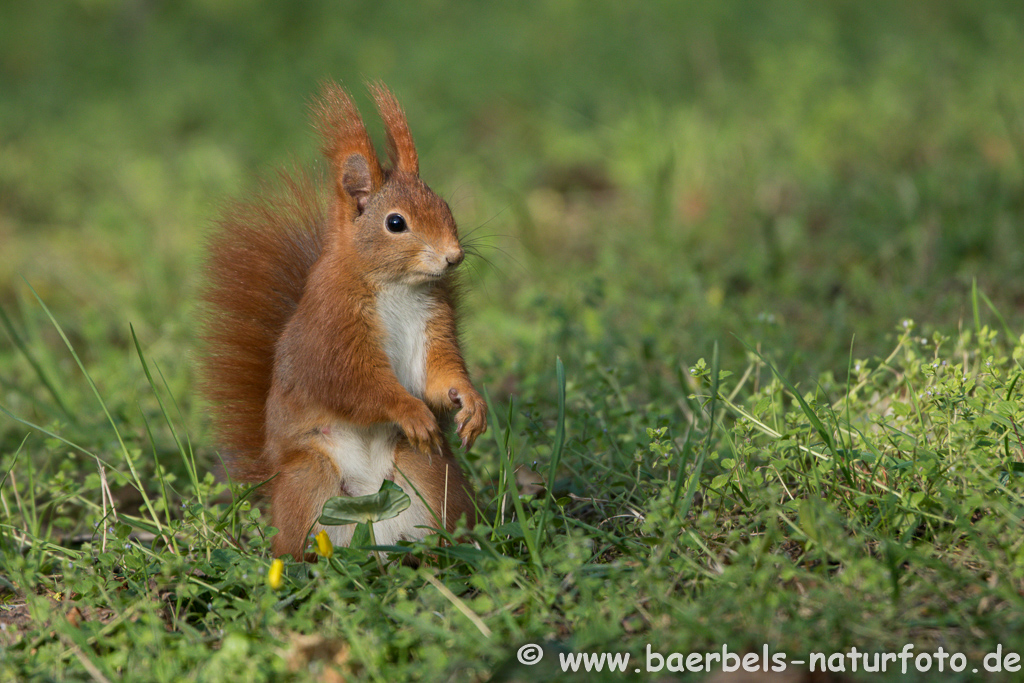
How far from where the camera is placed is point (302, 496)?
2.11 meters

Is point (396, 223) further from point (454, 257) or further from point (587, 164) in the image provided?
point (587, 164)

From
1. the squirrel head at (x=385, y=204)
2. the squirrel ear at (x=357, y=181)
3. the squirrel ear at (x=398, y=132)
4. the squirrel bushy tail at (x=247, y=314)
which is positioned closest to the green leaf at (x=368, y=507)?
the squirrel bushy tail at (x=247, y=314)

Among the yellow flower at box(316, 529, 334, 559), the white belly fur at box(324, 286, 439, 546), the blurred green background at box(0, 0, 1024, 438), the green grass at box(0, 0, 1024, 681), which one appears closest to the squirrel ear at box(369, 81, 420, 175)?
the blurred green background at box(0, 0, 1024, 438)

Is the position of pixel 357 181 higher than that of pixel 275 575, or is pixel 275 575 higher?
pixel 357 181

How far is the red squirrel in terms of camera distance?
2.09 meters

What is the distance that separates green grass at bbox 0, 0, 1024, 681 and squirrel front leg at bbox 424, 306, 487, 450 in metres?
0.10

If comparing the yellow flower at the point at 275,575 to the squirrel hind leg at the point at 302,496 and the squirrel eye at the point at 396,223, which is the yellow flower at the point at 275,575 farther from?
the squirrel eye at the point at 396,223

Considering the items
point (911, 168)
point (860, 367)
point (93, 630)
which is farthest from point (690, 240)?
point (93, 630)

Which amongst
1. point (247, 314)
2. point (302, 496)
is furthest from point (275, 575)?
point (247, 314)

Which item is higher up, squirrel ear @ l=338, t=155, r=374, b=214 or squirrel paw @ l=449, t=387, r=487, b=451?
squirrel ear @ l=338, t=155, r=374, b=214

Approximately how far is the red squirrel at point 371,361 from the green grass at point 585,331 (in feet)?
0.39

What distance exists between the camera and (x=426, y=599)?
190 cm

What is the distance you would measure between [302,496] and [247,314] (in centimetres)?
56

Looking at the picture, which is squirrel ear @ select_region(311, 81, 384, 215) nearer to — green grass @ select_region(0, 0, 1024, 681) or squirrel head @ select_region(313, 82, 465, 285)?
squirrel head @ select_region(313, 82, 465, 285)
